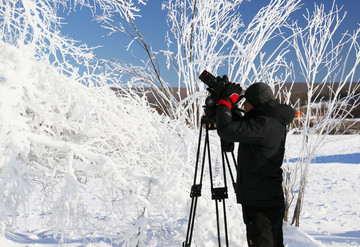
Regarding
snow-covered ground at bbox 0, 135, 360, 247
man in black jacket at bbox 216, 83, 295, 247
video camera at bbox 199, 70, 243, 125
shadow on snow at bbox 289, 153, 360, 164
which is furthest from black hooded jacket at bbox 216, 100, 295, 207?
shadow on snow at bbox 289, 153, 360, 164

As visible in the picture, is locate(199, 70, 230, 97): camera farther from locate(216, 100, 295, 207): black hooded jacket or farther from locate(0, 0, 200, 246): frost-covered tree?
locate(0, 0, 200, 246): frost-covered tree

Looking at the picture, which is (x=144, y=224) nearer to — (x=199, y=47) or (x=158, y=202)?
(x=158, y=202)

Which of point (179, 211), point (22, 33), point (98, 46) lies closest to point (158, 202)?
point (179, 211)

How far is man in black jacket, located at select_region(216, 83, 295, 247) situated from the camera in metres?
2.17

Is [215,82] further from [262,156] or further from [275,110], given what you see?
[262,156]

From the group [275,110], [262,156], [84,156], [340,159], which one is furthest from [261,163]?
[340,159]

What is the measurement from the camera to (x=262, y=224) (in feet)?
7.30

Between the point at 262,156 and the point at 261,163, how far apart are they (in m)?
0.05

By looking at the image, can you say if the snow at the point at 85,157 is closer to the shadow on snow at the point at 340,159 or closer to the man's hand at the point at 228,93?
the man's hand at the point at 228,93

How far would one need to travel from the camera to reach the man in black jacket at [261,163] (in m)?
2.17

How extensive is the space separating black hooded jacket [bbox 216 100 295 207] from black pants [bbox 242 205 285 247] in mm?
59

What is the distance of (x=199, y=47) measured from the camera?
463cm

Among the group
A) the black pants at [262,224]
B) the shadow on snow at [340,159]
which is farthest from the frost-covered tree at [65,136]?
the shadow on snow at [340,159]

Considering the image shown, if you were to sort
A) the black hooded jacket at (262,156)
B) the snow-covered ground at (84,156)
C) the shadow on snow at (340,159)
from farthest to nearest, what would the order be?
1. the shadow on snow at (340,159)
2. the snow-covered ground at (84,156)
3. the black hooded jacket at (262,156)
